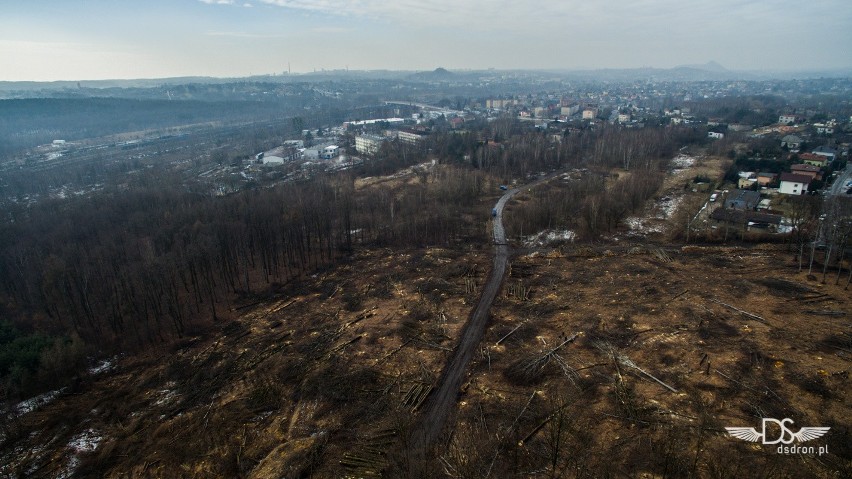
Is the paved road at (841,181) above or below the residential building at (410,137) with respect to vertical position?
below

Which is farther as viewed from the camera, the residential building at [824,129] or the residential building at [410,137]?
the residential building at [410,137]

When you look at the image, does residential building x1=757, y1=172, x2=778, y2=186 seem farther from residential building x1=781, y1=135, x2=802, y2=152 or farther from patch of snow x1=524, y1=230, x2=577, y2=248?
patch of snow x1=524, y1=230, x2=577, y2=248

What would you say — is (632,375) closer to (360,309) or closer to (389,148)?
(360,309)

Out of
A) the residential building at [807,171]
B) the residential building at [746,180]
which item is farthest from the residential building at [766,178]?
the residential building at [807,171]

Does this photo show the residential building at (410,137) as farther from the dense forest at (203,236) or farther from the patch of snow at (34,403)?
the patch of snow at (34,403)

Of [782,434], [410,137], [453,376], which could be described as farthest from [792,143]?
[453,376]

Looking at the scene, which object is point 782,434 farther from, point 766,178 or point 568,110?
point 568,110
